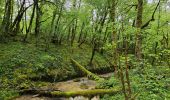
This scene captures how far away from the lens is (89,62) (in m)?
26.9

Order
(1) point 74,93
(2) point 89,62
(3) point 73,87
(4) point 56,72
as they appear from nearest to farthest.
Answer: (1) point 74,93
(3) point 73,87
(4) point 56,72
(2) point 89,62

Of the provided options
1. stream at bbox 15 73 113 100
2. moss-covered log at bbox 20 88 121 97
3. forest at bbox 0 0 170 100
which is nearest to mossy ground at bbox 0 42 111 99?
forest at bbox 0 0 170 100

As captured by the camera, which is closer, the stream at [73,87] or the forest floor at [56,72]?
the forest floor at [56,72]

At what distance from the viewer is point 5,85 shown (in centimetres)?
1528

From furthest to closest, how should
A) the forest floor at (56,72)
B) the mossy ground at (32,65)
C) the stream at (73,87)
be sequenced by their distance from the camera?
1. the mossy ground at (32,65)
2. the stream at (73,87)
3. the forest floor at (56,72)

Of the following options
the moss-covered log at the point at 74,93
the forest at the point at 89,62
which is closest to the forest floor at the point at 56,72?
the forest at the point at 89,62

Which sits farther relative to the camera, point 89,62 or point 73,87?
point 89,62

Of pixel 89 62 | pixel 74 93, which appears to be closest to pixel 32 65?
pixel 74 93

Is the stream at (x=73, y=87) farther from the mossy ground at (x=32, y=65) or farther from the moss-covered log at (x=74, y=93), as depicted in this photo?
the mossy ground at (x=32, y=65)

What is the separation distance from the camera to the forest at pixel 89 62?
11.6m

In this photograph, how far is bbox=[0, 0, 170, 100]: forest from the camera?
11.6 metres

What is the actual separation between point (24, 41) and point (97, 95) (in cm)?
1372

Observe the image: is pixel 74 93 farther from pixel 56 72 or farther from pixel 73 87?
pixel 56 72

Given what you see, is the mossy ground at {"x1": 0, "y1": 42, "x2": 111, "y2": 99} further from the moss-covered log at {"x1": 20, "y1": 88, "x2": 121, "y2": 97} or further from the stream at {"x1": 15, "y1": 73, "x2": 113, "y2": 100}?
the moss-covered log at {"x1": 20, "y1": 88, "x2": 121, "y2": 97}
